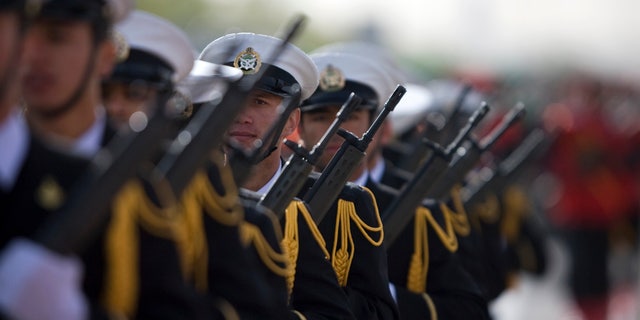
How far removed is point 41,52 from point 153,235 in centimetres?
46

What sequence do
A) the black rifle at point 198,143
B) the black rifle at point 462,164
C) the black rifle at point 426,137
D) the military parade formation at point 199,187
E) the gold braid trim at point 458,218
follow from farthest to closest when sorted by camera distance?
the black rifle at point 426,137 → the black rifle at point 462,164 → the gold braid trim at point 458,218 → the black rifle at point 198,143 → the military parade formation at point 199,187

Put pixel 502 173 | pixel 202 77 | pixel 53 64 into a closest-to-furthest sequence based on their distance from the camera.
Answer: pixel 53 64
pixel 202 77
pixel 502 173

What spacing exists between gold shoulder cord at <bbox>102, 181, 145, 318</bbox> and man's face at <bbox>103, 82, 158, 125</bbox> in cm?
117

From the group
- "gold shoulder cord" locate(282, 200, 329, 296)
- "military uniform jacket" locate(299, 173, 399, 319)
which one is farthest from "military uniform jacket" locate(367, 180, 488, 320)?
"gold shoulder cord" locate(282, 200, 329, 296)

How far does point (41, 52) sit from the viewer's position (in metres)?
3.97

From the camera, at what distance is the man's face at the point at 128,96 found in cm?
506

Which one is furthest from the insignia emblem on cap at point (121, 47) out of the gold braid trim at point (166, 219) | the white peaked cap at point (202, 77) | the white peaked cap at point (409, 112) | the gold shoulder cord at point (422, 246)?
the white peaked cap at point (409, 112)

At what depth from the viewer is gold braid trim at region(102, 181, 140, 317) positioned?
12.6 feet

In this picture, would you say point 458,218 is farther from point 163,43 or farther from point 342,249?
point 163,43

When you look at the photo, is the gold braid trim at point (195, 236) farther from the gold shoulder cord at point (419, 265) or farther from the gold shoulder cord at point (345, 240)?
the gold shoulder cord at point (419, 265)

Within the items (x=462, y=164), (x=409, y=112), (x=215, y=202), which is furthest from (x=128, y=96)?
(x=409, y=112)

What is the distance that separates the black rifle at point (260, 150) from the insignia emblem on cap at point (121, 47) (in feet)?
1.26

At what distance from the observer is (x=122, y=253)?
384cm

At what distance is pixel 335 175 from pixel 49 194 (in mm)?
2420
